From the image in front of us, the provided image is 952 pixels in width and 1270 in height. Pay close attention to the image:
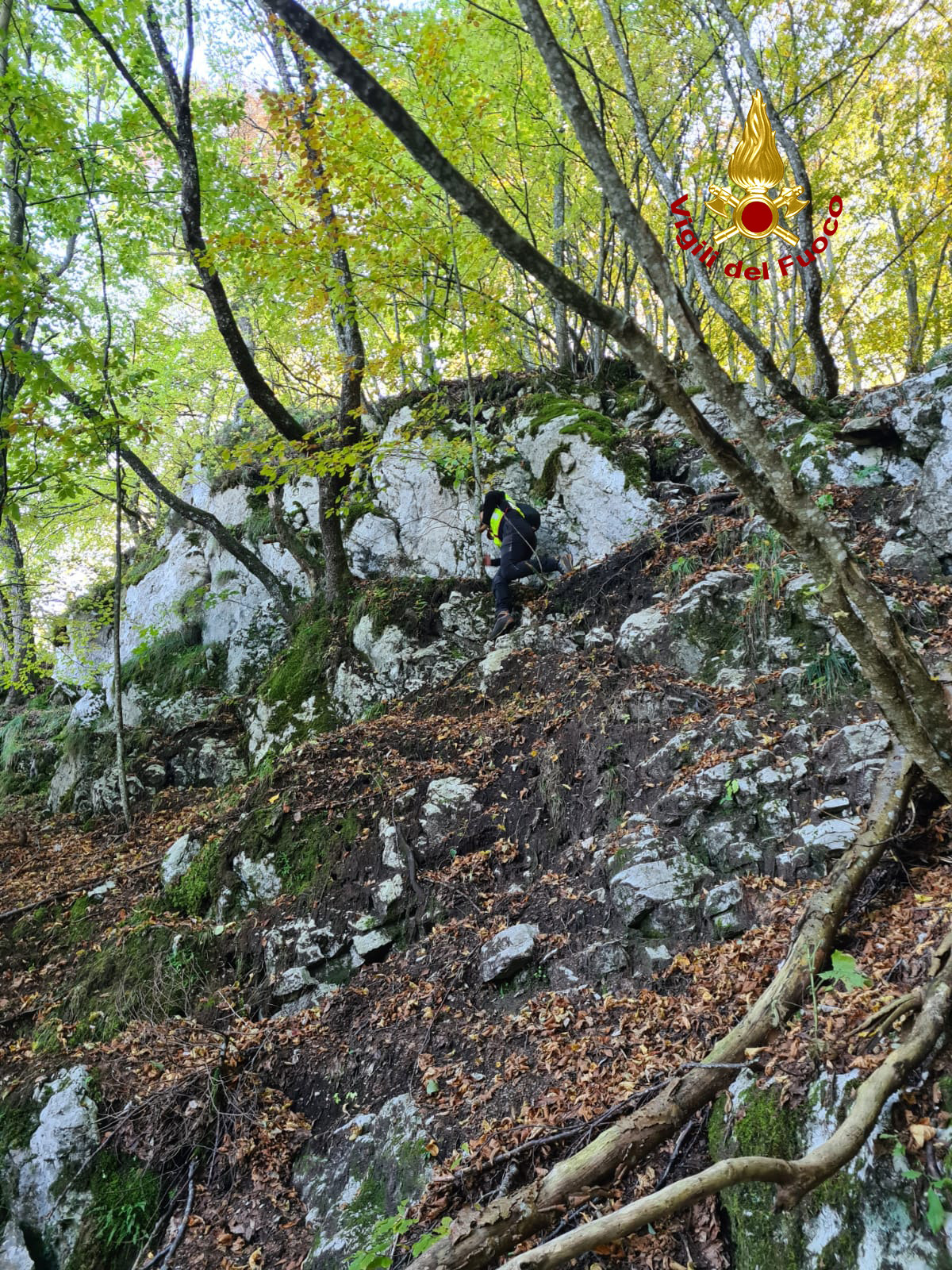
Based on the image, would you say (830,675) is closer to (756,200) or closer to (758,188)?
(758,188)

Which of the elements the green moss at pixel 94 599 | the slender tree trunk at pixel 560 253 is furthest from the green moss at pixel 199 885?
the slender tree trunk at pixel 560 253

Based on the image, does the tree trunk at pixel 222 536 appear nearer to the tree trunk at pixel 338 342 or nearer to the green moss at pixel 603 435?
the tree trunk at pixel 338 342

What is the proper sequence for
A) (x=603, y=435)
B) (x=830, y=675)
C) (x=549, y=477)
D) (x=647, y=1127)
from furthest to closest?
(x=549, y=477) → (x=603, y=435) → (x=830, y=675) → (x=647, y=1127)

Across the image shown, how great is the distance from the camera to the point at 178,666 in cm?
1115

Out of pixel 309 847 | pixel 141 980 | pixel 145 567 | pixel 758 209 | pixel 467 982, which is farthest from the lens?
pixel 145 567

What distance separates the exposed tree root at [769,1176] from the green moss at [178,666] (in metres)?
9.77

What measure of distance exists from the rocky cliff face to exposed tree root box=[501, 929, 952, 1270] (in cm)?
12

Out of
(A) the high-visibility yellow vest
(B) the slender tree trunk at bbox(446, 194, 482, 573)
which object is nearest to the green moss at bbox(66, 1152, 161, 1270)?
(A) the high-visibility yellow vest

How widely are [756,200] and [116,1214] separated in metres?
12.3

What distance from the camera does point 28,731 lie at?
1182 cm

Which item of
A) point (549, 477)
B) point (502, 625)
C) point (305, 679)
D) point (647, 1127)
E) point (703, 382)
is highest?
point (549, 477)

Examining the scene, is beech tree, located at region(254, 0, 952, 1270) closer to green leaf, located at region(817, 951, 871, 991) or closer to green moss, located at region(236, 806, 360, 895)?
green leaf, located at region(817, 951, 871, 991)

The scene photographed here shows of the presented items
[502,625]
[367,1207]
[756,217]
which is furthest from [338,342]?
[367,1207]

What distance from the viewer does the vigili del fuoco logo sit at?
7.52m
